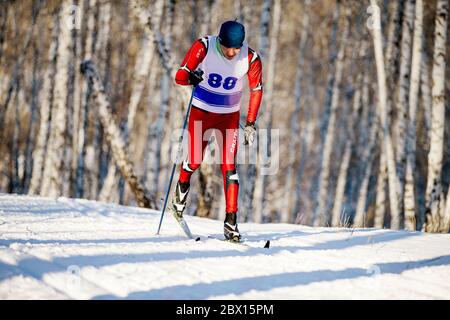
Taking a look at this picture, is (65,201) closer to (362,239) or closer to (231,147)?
(231,147)

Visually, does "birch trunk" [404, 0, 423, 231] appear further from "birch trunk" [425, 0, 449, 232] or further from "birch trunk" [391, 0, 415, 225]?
"birch trunk" [425, 0, 449, 232]

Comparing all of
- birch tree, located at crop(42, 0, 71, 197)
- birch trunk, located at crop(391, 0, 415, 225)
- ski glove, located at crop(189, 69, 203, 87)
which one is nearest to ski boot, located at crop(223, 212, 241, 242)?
ski glove, located at crop(189, 69, 203, 87)

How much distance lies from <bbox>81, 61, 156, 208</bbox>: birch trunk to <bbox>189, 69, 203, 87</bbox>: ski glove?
4746mm

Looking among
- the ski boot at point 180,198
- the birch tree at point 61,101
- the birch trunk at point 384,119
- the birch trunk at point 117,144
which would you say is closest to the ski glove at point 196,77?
the ski boot at point 180,198

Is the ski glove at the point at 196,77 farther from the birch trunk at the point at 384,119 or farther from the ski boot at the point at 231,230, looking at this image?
the birch trunk at the point at 384,119

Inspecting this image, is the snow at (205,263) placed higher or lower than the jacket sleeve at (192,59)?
lower

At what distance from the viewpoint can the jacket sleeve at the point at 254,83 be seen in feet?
14.9

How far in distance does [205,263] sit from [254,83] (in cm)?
213

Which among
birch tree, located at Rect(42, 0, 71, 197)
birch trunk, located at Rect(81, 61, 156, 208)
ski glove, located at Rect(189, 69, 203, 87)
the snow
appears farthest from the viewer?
birch tree, located at Rect(42, 0, 71, 197)

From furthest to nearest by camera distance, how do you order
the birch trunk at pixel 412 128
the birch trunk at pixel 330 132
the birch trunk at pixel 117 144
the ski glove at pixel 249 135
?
1. the birch trunk at pixel 330 132
2. the birch trunk at pixel 117 144
3. the birch trunk at pixel 412 128
4. the ski glove at pixel 249 135

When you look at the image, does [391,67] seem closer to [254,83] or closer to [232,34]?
[254,83]

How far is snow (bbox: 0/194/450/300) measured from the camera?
8.73 feet

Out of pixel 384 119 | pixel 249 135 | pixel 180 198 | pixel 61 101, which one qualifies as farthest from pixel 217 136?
pixel 61 101

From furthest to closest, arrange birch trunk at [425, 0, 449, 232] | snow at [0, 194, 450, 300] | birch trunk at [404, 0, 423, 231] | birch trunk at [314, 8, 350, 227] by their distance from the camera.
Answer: birch trunk at [314, 8, 350, 227] → birch trunk at [404, 0, 423, 231] → birch trunk at [425, 0, 449, 232] → snow at [0, 194, 450, 300]
